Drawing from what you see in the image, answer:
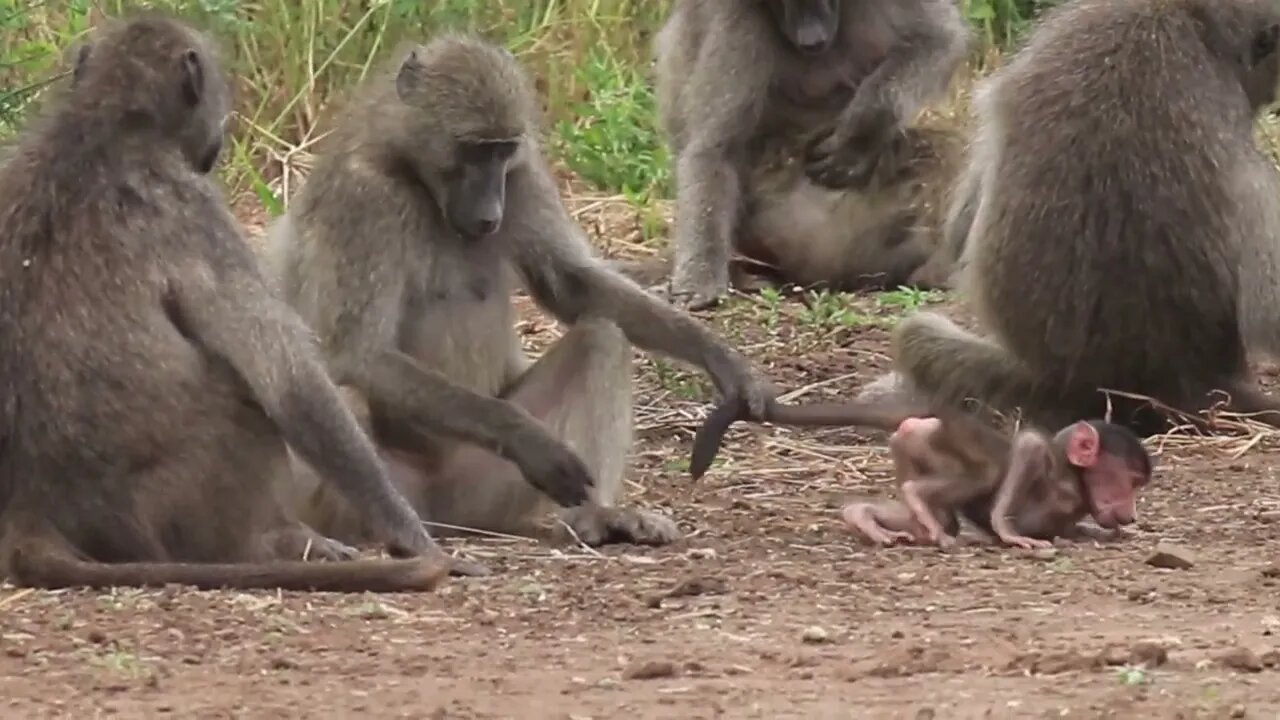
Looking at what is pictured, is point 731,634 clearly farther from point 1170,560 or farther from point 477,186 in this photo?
point 477,186

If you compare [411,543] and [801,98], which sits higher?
[801,98]

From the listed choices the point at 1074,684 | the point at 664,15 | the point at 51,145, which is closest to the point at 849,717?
the point at 1074,684

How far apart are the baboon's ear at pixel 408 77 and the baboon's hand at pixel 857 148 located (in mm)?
3647

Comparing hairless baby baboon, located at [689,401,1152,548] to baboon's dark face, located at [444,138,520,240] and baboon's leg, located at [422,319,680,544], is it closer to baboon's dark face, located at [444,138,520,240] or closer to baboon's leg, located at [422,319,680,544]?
baboon's leg, located at [422,319,680,544]

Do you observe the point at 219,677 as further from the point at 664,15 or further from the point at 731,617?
the point at 664,15

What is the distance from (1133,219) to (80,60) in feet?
9.57

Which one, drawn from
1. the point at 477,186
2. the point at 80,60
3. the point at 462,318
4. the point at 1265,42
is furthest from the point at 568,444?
the point at 1265,42

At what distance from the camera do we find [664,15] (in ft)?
39.8

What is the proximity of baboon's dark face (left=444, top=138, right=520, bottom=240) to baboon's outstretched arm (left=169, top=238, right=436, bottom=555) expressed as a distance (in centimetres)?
73

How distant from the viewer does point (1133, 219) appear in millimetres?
6840

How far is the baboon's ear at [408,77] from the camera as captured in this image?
5793mm

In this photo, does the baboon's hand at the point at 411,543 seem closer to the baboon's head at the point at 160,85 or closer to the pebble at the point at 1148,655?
the baboon's head at the point at 160,85

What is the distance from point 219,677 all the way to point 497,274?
2101mm

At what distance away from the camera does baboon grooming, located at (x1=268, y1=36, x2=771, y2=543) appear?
561 cm
